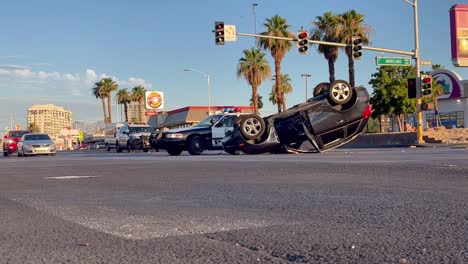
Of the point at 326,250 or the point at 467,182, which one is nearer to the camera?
the point at 326,250

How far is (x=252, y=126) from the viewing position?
65.6ft

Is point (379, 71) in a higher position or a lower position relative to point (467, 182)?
higher

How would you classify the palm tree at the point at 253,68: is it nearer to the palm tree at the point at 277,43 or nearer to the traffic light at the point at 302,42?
the palm tree at the point at 277,43

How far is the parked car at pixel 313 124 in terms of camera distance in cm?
1900

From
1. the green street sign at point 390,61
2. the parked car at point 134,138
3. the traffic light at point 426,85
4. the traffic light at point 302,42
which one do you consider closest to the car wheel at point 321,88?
the traffic light at point 302,42

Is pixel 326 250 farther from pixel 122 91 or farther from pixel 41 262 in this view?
pixel 122 91

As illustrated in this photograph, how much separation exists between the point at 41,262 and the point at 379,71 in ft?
169

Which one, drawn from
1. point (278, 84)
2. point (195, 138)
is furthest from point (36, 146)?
point (278, 84)

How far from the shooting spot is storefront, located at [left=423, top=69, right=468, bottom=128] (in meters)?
60.6

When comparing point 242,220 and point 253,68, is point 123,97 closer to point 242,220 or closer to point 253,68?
point 253,68

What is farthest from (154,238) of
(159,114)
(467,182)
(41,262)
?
(159,114)

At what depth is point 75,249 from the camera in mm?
4543

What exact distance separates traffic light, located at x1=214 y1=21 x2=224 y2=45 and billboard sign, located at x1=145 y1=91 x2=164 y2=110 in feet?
155

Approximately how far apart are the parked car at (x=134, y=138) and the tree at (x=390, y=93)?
80.9 feet
